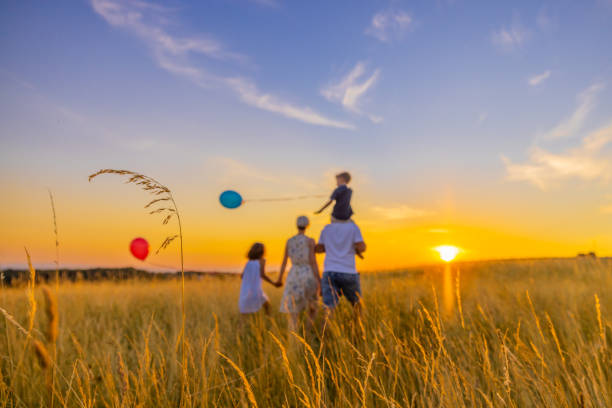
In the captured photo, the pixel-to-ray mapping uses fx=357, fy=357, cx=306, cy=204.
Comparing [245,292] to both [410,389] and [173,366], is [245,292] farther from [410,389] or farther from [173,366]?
[410,389]

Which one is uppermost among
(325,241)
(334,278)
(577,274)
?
(325,241)

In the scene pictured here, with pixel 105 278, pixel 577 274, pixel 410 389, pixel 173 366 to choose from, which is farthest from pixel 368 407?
pixel 105 278

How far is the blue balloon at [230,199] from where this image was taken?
5.71m

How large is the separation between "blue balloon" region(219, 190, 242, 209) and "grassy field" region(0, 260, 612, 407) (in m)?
1.83

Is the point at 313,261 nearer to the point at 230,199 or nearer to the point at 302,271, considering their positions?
the point at 302,271

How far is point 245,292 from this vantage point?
574 centimetres

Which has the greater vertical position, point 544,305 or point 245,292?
point 245,292

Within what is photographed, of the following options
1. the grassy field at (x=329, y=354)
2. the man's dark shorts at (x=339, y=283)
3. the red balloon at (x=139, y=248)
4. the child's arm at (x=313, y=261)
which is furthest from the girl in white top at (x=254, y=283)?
the red balloon at (x=139, y=248)

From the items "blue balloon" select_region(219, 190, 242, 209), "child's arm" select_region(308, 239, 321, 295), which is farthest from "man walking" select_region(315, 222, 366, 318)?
"blue balloon" select_region(219, 190, 242, 209)

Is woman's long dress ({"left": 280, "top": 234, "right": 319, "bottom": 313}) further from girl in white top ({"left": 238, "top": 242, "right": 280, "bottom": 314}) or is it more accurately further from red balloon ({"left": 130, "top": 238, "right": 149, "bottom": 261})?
red balloon ({"left": 130, "top": 238, "right": 149, "bottom": 261})

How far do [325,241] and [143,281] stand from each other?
31.1ft

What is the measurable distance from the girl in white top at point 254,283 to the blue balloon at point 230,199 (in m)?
0.83

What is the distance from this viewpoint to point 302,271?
525 centimetres

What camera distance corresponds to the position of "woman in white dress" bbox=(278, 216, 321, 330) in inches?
203
